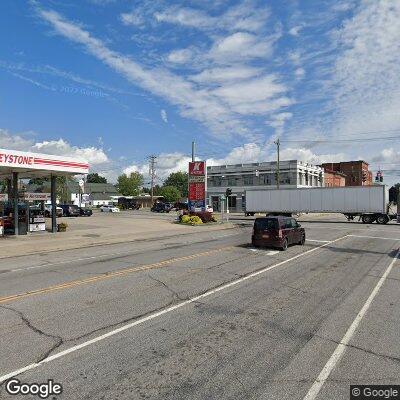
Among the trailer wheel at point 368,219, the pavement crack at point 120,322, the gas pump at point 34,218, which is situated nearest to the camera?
the pavement crack at point 120,322

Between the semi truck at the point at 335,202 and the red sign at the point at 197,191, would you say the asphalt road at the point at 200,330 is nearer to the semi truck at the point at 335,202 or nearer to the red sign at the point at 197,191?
the red sign at the point at 197,191

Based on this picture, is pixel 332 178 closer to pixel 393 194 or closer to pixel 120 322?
pixel 393 194

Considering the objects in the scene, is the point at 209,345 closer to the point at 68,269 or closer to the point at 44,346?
the point at 44,346

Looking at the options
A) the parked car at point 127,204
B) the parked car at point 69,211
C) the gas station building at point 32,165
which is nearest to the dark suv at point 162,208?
the parked car at point 127,204

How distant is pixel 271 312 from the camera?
8477 millimetres

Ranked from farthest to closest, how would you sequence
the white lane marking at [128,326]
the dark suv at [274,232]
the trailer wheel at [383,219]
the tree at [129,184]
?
the tree at [129,184] < the trailer wheel at [383,219] < the dark suv at [274,232] < the white lane marking at [128,326]

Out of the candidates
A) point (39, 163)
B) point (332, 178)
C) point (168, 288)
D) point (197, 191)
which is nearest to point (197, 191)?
point (197, 191)

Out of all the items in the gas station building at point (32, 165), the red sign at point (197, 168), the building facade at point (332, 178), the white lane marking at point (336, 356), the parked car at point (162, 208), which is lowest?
the white lane marking at point (336, 356)

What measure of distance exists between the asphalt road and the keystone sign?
28288 millimetres

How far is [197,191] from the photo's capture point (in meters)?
42.7

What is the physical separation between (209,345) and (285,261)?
989cm

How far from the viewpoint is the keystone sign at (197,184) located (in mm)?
42125

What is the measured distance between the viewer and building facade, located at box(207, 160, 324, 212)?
236ft

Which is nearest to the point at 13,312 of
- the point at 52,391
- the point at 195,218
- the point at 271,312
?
the point at 52,391
